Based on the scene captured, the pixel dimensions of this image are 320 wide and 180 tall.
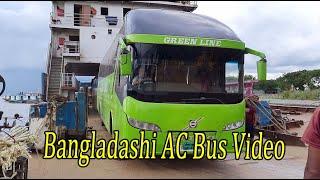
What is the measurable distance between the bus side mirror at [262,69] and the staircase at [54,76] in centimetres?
1891

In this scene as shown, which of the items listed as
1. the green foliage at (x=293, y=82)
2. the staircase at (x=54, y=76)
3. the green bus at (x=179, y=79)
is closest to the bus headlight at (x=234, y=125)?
the green bus at (x=179, y=79)

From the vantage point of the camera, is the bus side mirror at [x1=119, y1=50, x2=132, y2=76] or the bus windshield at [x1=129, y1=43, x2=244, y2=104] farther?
the bus windshield at [x1=129, y1=43, x2=244, y2=104]

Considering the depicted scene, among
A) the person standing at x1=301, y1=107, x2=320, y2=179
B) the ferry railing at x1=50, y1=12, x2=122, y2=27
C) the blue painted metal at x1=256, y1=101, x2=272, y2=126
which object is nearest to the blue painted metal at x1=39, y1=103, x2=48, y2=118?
the blue painted metal at x1=256, y1=101, x2=272, y2=126

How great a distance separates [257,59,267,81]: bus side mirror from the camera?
8.22m

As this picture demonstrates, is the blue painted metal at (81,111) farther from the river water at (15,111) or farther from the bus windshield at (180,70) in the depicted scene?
the bus windshield at (180,70)

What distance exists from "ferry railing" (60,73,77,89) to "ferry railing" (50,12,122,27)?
→ 3997 millimetres

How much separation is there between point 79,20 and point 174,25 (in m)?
21.5

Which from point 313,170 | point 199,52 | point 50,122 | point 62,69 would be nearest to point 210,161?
A: point 199,52

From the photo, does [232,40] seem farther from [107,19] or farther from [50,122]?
[107,19]

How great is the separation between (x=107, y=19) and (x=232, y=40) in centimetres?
2106

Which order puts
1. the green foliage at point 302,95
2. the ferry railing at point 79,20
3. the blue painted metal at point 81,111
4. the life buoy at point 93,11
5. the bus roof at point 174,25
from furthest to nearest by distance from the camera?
the life buoy at point 93,11
the ferry railing at point 79,20
the green foliage at point 302,95
the blue painted metal at point 81,111
the bus roof at point 174,25

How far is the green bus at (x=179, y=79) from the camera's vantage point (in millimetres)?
7355

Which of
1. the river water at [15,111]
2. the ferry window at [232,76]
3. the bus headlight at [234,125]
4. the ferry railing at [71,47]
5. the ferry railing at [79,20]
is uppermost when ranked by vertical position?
the ferry railing at [79,20]

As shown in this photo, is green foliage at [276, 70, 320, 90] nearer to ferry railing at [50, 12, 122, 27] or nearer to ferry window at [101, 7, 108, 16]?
ferry railing at [50, 12, 122, 27]
